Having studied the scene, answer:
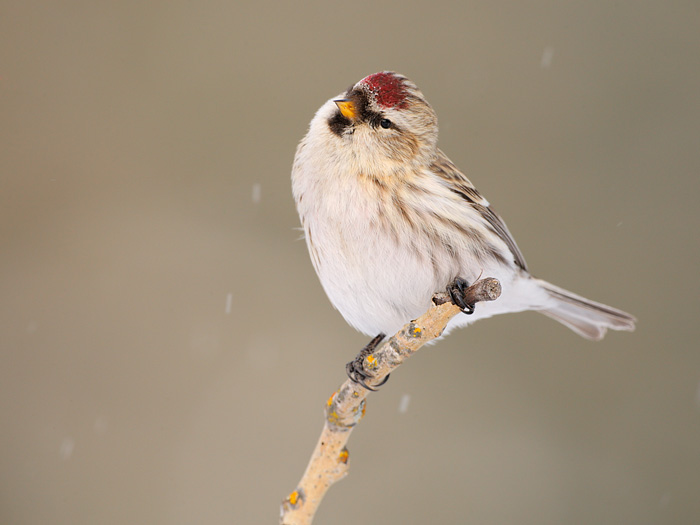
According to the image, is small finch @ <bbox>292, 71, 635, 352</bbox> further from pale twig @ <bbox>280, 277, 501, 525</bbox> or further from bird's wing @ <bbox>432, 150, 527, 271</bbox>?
pale twig @ <bbox>280, 277, 501, 525</bbox>

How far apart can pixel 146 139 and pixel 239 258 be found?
19.3 inches

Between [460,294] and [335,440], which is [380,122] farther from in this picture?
[335,440]

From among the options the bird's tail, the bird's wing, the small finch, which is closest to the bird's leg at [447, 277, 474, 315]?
the small finch

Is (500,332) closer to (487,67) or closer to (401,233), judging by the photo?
(487,67)

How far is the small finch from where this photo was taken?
1231 millimetres

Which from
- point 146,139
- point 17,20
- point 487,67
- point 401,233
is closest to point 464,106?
point 487,67

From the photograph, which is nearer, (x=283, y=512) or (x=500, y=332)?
(x=283, y=512)

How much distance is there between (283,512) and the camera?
1.27 metres

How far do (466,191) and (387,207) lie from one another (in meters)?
0.20

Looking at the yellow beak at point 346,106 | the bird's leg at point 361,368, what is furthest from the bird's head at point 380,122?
the bird's leg at point 361,368

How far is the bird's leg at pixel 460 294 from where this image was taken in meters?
1.10

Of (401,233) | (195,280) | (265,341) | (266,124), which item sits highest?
(266,124)

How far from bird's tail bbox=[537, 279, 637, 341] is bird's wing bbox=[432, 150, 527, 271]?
13 cm

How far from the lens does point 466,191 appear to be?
1.36 m
